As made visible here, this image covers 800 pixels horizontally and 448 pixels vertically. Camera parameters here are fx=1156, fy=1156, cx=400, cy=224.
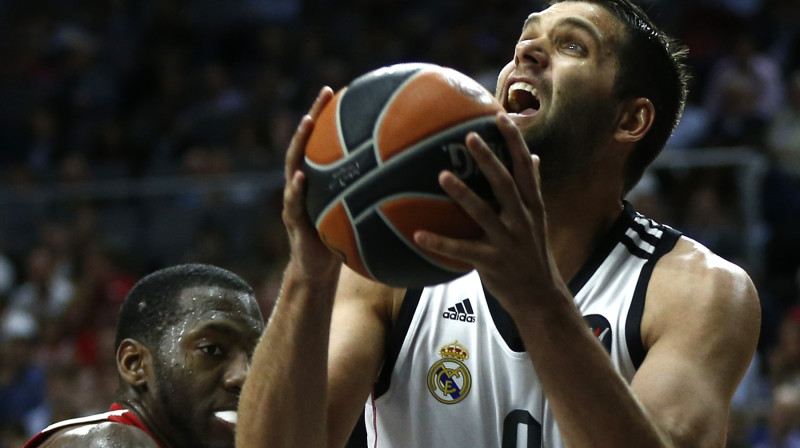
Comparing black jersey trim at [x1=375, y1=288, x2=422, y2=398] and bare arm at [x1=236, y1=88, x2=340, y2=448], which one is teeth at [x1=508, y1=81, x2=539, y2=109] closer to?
black jersey trim at [x1=375, y1=288, x2=422, y2=398]

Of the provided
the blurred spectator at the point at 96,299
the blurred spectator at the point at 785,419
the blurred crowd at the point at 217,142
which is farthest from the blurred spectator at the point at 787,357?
the blurred spectator at the point at 96,299

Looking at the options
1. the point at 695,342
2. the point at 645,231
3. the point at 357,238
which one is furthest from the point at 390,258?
the point at 645,231

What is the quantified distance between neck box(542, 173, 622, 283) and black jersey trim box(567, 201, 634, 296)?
0.8 inches

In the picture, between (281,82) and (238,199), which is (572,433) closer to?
(238,199)

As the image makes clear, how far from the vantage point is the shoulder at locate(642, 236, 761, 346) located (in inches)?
109

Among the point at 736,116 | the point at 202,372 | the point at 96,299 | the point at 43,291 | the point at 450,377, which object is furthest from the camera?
the point at 43,291

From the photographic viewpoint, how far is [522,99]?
10.1 feet

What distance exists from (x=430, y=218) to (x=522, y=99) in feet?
3.04

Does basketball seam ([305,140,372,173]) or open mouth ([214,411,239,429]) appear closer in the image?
basketball seam ([305,140,372,173])

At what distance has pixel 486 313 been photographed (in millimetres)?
3057

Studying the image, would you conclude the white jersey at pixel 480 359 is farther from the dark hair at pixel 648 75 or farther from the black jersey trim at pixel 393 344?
the dark hair at pixel 648 75

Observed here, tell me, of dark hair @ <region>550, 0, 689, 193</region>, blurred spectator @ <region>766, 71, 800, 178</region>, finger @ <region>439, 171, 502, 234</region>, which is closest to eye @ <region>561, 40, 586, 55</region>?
dark hair @ <region>550, 0, 689, 193</region>

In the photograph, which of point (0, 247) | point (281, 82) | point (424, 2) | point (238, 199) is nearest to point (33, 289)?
point (0, 247)

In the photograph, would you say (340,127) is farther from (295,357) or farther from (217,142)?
(217,142)
